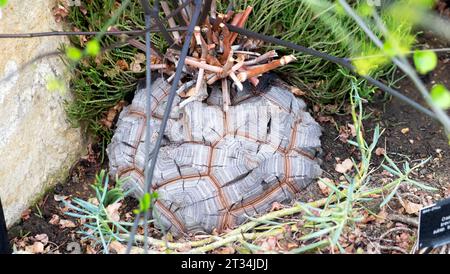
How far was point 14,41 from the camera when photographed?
5.61 feet

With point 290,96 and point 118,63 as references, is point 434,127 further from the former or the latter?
point 118,63

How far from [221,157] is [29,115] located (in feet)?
1.88

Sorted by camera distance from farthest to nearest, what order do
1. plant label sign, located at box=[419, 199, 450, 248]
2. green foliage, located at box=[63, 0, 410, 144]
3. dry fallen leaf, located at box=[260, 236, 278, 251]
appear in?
green foliage, located at box=[63, 0, 410, 144], dry fallen leaf, located at box=[260, 236, 278, 251], plant label sign, located at box=[419, 199, 450, 248]

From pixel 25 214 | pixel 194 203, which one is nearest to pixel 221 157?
pixel 194 203

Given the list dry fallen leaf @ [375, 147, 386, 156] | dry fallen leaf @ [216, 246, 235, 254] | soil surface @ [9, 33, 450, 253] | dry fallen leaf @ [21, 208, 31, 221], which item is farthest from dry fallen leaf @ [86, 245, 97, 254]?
dry fallen leaf @ [375, 147, 386, 156]

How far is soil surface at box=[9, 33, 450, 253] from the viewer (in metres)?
1.60

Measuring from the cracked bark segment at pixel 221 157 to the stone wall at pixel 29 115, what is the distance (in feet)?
0.62

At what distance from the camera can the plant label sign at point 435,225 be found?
4.55ft

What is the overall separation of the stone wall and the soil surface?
0.06 m

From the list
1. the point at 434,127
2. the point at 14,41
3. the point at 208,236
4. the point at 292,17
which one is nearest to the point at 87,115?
the point at 14,41

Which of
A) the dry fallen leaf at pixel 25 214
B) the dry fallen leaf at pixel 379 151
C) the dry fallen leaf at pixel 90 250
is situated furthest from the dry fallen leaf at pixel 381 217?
the dry fallen leaf at pixel 25 214

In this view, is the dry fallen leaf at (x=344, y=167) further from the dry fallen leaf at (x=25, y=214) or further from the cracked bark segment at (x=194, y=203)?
the dry fallen leaf at (x=25, y=214)

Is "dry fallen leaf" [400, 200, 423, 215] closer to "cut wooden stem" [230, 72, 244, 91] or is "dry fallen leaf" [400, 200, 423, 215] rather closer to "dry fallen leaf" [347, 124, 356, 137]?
"dry fallen leaf" [347, 124, 356, 137]

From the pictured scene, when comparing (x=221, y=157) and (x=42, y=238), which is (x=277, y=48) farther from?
(x=42, y=238)
